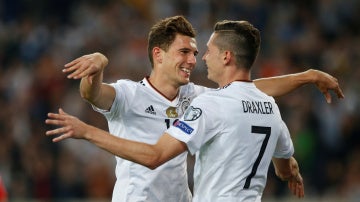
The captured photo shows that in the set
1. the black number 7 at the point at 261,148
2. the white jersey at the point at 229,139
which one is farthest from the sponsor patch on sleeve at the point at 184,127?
the black number 7 at the point at 261,148

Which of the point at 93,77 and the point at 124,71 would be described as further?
the point at 124,71

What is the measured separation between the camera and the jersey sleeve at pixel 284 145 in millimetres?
6137

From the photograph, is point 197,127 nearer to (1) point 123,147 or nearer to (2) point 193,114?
(2) point 193,114

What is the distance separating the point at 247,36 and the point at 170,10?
862 cm

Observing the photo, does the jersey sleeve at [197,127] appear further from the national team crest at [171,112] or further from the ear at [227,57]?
the national team crest at [171,112]

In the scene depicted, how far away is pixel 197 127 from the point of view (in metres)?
5.64

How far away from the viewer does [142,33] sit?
13.9 meters

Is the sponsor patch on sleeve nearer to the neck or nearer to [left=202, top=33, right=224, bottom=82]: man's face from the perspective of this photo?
[left=202, top=33, right=224, bottom=82]: man's face

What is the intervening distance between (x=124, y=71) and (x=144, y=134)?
6.22 metres

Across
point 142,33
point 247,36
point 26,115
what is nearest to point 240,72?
point 247,36

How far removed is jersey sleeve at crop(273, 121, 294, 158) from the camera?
6.14 meters

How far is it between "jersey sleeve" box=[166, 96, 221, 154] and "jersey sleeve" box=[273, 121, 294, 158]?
58cm

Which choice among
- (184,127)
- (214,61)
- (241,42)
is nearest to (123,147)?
(184,127)

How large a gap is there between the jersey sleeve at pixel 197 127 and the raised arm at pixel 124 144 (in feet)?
0.15
